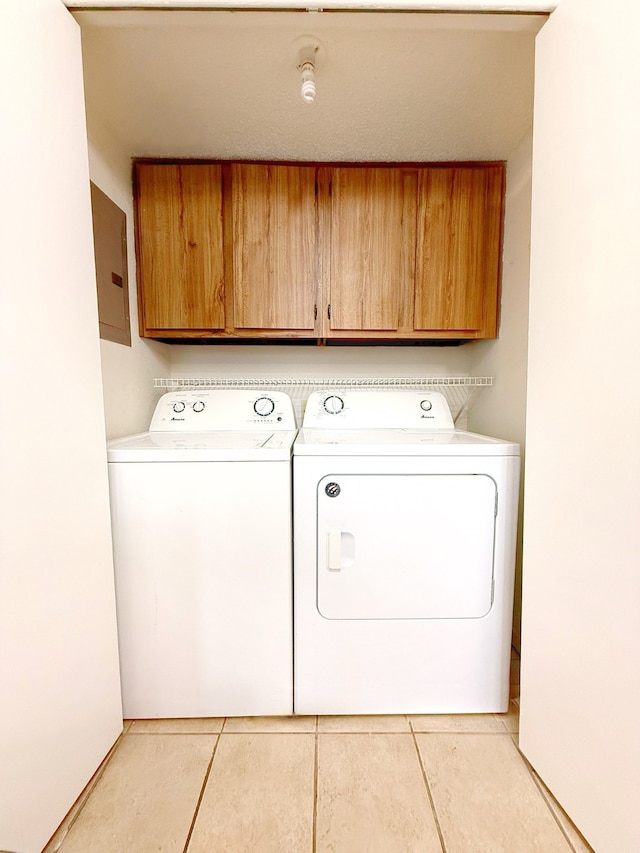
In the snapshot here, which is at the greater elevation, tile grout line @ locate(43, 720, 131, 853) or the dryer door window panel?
the dryer door window panel

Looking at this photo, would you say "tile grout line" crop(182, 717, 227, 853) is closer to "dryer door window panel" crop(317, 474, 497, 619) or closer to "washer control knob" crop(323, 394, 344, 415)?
"dryer door window panel" crop(317, 474, 497, 619)

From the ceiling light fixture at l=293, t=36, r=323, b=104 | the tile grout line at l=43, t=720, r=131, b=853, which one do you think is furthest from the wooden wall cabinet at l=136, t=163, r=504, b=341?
the tile grout line at l=43, t=720, r=131, b=853

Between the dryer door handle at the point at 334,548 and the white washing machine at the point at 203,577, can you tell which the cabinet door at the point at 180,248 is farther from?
the dryer door handle at the point at 334,548

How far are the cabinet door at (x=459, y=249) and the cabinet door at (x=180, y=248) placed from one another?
958mm

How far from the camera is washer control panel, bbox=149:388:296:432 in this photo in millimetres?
1754

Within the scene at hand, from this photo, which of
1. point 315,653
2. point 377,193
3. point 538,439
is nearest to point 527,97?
point 377,193

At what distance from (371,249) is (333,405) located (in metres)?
0.76

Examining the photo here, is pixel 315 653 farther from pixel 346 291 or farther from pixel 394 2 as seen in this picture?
pixel 394 2

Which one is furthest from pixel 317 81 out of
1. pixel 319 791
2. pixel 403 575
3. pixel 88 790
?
pixel 88 790

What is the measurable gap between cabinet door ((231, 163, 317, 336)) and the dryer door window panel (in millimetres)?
904

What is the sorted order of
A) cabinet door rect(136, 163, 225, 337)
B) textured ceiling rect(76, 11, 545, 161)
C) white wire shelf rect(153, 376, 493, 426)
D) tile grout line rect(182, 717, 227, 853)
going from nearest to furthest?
tile grout line rect(182, 717, 227, 853) → textured ceiling rect(76, 11, 545, 161) → cabinet door rect(136, 163, 225, 337) → white wire shelf rect(153, 376, 493, 426)

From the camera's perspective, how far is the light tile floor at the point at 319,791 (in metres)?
0.91

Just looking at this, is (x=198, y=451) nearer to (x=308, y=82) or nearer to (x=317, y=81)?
(x=308, y=82)

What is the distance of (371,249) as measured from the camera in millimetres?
1679
